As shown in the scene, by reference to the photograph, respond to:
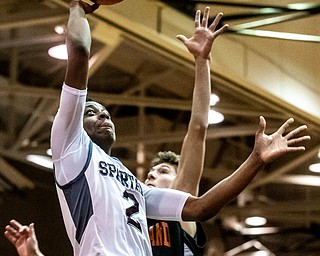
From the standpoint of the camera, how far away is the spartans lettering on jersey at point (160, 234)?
14.9ft

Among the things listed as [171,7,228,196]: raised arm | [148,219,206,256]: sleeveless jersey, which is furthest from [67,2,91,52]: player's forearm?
[148,219,206,256]: sleeveless jersey

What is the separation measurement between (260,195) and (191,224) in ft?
39.9

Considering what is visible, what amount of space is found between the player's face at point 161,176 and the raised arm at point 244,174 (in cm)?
132

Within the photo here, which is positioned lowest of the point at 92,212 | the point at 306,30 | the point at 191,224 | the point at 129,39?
the point at 92,212

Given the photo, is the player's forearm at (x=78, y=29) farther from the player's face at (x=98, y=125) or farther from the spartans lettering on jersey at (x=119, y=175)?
the spartans lettering on jersey at (x=119, y=175)

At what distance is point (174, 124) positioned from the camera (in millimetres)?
13125

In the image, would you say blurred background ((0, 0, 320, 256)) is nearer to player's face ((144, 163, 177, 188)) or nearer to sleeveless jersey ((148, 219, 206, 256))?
player's face ((144, 163, 177, 188))

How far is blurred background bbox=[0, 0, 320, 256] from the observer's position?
926 centimetres

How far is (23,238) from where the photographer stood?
4.59 meters

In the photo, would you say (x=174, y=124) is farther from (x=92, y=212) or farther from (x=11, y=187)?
(x=92, y=212)

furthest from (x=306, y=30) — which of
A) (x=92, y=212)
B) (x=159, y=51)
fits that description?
(x=92, y=212)

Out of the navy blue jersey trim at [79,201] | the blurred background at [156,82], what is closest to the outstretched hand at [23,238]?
the navy blue jersey trim at [79,201]

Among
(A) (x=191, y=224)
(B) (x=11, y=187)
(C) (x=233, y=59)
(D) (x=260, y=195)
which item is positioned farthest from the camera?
(D) (x=260, y=195)

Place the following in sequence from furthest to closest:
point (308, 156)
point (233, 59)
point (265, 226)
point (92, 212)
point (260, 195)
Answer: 1. point (265, 226)
2. point (260, 195)
3. point (308, 156)
4. point (233, 59)
5. point (92, 212)
